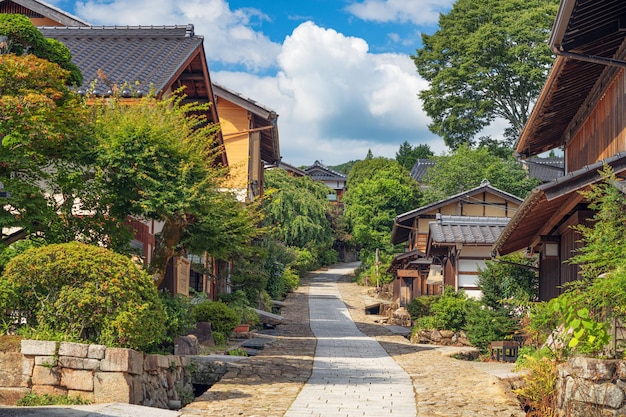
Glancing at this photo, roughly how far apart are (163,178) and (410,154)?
70.5m

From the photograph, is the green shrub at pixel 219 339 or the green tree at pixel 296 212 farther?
the green tree at pixel 296 212

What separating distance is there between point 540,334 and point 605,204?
1.99 metres

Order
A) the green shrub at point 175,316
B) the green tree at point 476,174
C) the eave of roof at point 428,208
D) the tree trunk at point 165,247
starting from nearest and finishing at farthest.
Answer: the green shrub at point 175,316
the tree trunk at point 165,247
the eave of roof at point 428,208
the green tree at point 476,174

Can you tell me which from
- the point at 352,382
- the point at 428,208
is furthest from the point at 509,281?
the point at 428,208

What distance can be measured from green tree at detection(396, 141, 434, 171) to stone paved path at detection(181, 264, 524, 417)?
55.2 metres

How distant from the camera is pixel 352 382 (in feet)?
44.2

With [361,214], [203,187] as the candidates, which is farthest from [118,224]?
[361,214]

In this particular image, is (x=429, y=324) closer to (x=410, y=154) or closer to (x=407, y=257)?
(x=407, y=257)

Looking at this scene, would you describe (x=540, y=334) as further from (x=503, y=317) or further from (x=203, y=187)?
(x=503, y=317)

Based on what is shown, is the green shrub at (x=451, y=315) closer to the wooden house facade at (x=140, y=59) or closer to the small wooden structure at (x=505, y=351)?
the small wooden structure at (x=505, y=351)

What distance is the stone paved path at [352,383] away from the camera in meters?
10.1

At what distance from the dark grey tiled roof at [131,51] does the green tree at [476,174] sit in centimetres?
2612

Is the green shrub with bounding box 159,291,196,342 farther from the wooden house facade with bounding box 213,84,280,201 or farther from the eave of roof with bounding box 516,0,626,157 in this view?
the wooden house facade with bounding box 213,84,280,201

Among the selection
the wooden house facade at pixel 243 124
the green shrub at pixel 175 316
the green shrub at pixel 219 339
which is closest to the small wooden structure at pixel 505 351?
the green shrub at pixel 219 339
